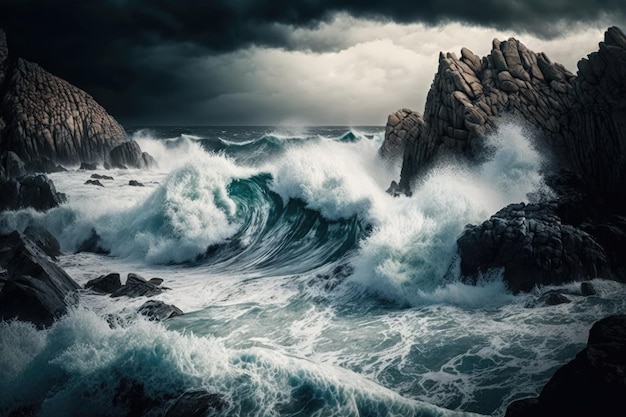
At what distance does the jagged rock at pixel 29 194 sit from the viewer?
20.8 m

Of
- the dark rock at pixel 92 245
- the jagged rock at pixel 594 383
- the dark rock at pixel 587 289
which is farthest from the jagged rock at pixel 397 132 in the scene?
the jagged rock at pixel 594 383

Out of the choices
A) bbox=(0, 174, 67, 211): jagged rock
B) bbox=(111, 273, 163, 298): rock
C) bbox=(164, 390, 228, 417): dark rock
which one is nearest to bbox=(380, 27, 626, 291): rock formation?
bbox=(164, 390, 228, 417): dark rock

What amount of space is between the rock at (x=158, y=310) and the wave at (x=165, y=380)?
281 centimetres

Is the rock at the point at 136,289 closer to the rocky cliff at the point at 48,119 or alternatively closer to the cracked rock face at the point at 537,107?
the cracked rock face at the point at 537,107

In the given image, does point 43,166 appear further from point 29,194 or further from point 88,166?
point 29,194

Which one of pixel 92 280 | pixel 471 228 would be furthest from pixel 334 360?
pixel 92 280

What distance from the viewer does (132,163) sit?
41.9 metres

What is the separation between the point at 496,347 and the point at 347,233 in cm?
875

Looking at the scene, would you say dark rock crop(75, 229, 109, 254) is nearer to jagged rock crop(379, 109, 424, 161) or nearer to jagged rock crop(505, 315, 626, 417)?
jagged rock crop(379, 109, 424, 161)

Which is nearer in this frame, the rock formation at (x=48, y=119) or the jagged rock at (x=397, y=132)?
the jagged rock at (x=397, y=132)

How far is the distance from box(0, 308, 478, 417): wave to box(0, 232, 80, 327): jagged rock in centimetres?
130

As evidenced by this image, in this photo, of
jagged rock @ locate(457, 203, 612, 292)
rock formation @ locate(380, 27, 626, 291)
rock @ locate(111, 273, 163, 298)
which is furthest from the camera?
rock @ locate(111, 273, 163, 298)

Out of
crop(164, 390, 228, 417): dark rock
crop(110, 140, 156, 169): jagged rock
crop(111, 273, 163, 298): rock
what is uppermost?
crop(110, 140, 156, 169): jagged rock

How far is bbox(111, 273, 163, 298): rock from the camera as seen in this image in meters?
12.3
